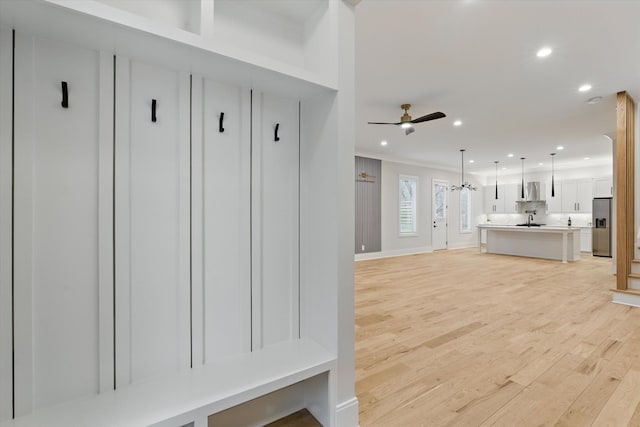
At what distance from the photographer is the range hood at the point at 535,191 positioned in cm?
952

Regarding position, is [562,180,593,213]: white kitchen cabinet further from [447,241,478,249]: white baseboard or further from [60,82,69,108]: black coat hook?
[60,82,69,108]: black coat hook

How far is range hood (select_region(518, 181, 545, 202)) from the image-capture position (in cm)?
952

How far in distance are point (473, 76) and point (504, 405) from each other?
3.22 m

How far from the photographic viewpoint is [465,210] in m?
10.4

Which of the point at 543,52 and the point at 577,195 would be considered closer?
the point at 543,52

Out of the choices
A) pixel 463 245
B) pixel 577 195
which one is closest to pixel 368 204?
pixel 463 245

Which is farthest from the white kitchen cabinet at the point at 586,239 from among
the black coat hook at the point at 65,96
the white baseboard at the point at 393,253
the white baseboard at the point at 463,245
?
the black coat hook at the point at 65,96

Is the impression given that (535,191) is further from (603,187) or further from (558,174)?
(603,187)

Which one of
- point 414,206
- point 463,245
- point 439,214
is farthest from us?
point 463,245

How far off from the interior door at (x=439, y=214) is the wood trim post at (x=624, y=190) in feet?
17.3

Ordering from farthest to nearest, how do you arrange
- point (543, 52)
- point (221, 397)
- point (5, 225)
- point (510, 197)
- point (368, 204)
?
1. point (510, 197)
2. point (368, 204)
3. point (543, 52)
4. point (221, 397)
5. point (5, 225)

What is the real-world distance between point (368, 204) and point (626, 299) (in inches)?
184

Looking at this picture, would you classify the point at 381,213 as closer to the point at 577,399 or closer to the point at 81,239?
the point at 577,399

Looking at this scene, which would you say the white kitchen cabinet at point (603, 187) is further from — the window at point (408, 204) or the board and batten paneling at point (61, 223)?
the board and batten paneling at point (61, 223)
